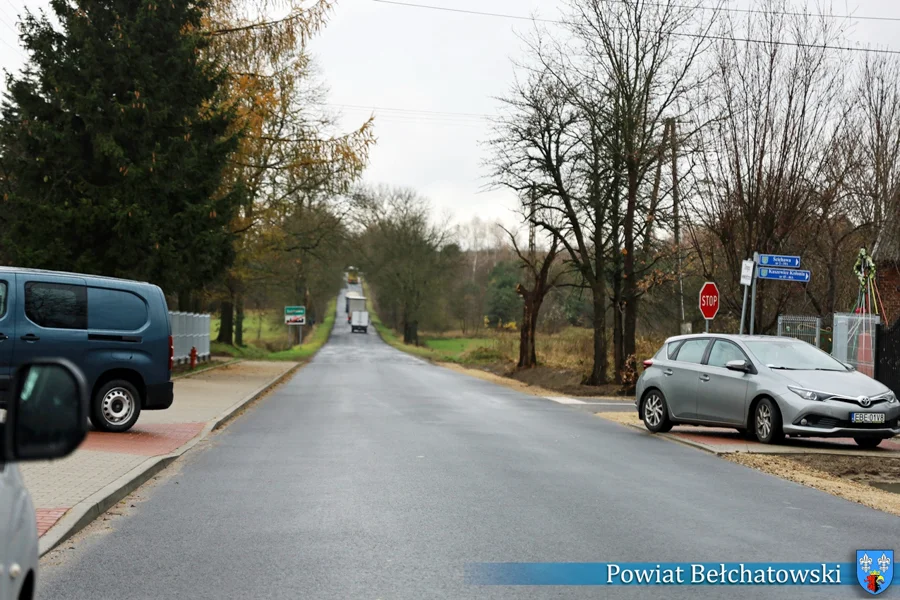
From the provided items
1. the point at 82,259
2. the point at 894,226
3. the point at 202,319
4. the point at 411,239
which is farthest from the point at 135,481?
the point at 411,239

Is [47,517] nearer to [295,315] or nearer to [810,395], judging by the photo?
[810,395]

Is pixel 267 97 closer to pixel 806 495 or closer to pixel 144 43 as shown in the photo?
pixel 144 43

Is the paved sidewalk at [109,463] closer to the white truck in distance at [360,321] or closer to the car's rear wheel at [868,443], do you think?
the car's rear wheel at [868,443]

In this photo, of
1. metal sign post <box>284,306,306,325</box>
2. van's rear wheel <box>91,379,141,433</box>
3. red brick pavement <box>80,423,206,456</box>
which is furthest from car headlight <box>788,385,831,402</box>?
metal sign post <box>284,306,306,325</box>

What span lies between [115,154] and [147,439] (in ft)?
44.7

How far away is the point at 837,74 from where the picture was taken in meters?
22.2

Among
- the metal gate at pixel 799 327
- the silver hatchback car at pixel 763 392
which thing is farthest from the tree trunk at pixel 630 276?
the silver hatchback car at pixel 763 392

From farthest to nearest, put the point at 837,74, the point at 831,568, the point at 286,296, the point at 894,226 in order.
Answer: the point at 286,296
the point at 894,226
the point at 837,74
the point at 831,568

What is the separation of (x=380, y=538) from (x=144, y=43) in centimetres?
2228

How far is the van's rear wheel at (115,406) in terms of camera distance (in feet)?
46.8

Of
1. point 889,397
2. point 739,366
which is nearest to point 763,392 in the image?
point 739,366

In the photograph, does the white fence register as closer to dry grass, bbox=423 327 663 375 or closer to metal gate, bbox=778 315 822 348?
dry grass, bbox=423 327 663 375

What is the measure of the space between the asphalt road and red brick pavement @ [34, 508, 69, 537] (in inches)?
11.8

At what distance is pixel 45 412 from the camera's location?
9.27 feet
